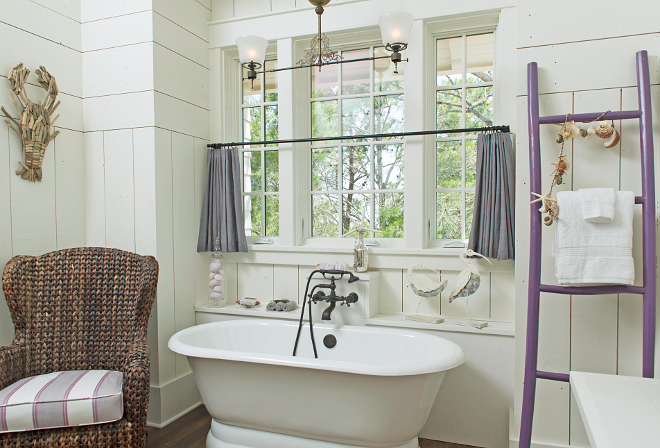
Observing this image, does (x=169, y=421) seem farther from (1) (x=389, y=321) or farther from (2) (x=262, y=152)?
(2) (x=262, y=152)

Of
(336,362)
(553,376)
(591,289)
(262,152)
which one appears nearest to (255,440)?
(336,362)

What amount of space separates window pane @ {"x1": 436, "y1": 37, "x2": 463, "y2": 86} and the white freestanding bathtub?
61.9 inches

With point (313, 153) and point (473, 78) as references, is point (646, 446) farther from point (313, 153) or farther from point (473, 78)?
point (313, 153)

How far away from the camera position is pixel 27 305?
2.11 m

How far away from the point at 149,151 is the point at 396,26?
1.54 meters

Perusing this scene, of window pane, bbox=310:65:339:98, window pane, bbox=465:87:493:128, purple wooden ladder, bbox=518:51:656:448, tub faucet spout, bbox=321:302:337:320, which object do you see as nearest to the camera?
purple wooden ladder, bbox=518:51:656:448

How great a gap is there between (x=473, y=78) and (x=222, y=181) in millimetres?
1727

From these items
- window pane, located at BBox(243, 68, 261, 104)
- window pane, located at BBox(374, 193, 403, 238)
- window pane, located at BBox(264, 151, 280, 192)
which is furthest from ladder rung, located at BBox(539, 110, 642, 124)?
window pane, located at BBox(243, 68, 261, 104)

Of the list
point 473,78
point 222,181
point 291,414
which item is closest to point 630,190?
point 473,78

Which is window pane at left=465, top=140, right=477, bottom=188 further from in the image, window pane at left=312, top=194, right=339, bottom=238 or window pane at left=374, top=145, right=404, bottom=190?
window pane at left=312, top=194, right=339, bottom=238

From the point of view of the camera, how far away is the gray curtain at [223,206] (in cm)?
288

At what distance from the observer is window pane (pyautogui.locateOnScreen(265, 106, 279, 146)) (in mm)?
3150

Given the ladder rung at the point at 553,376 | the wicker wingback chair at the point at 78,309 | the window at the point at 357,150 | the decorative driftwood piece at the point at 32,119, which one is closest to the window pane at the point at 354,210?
the window at the point at 357,150

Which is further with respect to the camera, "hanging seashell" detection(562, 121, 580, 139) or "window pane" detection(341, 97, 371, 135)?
"window pane" detection(341, 97, 371, 135)
